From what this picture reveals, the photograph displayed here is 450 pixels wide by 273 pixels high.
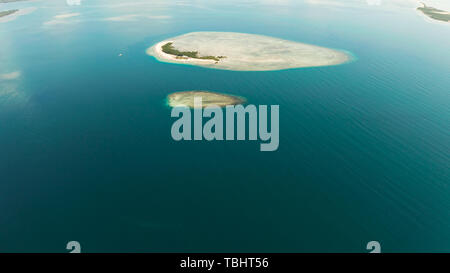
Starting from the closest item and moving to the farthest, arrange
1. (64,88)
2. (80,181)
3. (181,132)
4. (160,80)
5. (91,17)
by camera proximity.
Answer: (80,181) → (181,132) → (64,88) → (160,80) → (91,17)

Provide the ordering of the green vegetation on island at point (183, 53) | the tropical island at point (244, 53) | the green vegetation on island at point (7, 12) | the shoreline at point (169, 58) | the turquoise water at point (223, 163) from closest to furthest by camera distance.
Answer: the turquoise water at point (223, 163), the tropical island at point (244, 53), the shoreline at point (169, 58), the green vegetation on island at point (183, 53), the green vegetation on island at point (7, 12)

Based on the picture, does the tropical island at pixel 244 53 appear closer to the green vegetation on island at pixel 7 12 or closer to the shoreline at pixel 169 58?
the shoreline at pixel 169 58

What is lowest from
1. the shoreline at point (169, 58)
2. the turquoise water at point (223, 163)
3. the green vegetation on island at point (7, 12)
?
the turquoise water at point (223, 163)

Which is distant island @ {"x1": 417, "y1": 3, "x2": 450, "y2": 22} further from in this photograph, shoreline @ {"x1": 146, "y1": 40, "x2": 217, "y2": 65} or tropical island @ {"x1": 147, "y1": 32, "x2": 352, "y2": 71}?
shoreline @ {"x1": 146, "y1": 40, "x2": 217, "y2": 65}

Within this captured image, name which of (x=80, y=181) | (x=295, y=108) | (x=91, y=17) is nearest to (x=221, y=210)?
(x=80, y=181)

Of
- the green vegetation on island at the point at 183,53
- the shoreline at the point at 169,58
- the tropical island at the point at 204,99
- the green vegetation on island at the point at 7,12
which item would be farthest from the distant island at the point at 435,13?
the green vegetation on island at the point at 7,12

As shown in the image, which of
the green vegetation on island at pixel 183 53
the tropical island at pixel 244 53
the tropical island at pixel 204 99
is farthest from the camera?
the green vegetation on island at pixel 183 53

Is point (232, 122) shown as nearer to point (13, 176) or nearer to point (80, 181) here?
point (80, 181)
